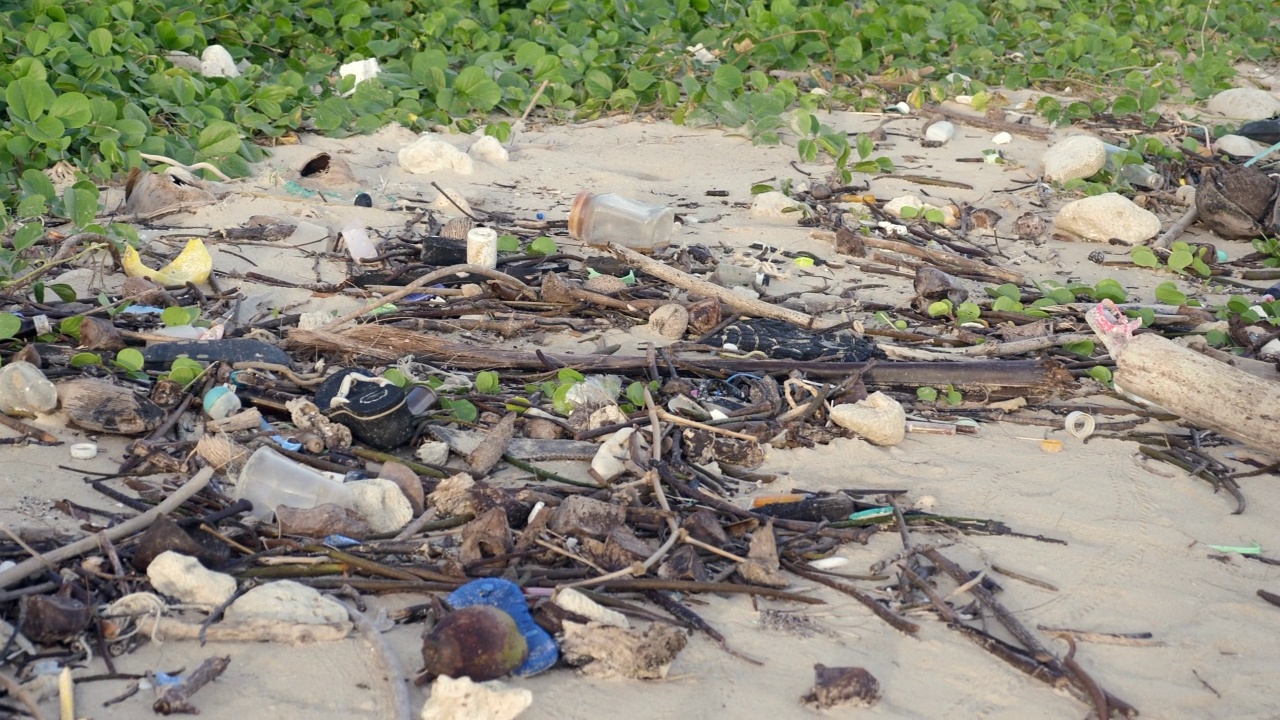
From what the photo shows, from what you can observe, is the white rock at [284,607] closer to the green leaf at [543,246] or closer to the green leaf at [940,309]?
the green leaf at [543,246]

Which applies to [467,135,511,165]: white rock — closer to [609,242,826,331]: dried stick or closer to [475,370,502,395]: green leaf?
[609,242,826,331]: dried stick

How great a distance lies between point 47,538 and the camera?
7.21 feet

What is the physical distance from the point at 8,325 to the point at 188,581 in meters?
1.28

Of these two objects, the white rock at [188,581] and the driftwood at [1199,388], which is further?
the driftwood at [1199,388]

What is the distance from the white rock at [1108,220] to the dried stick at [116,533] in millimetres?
3574

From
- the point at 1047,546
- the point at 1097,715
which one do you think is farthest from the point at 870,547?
the point at 1097,715

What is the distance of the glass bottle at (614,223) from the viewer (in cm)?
423

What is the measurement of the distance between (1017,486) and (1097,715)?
2.85 feet

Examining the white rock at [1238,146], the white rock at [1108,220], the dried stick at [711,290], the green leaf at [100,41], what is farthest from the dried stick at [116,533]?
the white rock at [1238,146]

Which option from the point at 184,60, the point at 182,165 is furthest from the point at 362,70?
the point at 182,165

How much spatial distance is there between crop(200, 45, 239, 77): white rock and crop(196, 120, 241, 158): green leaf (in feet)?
3.04

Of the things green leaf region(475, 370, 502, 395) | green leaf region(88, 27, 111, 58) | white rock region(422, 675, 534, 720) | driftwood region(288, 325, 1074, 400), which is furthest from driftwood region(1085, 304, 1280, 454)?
green leaf region(88, 27, 111, 58)

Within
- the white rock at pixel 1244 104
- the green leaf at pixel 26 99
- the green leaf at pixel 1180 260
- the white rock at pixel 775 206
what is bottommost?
the white rock at pixel 1244 104

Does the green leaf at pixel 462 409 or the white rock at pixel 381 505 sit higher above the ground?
the white rock at pixel 381 505
